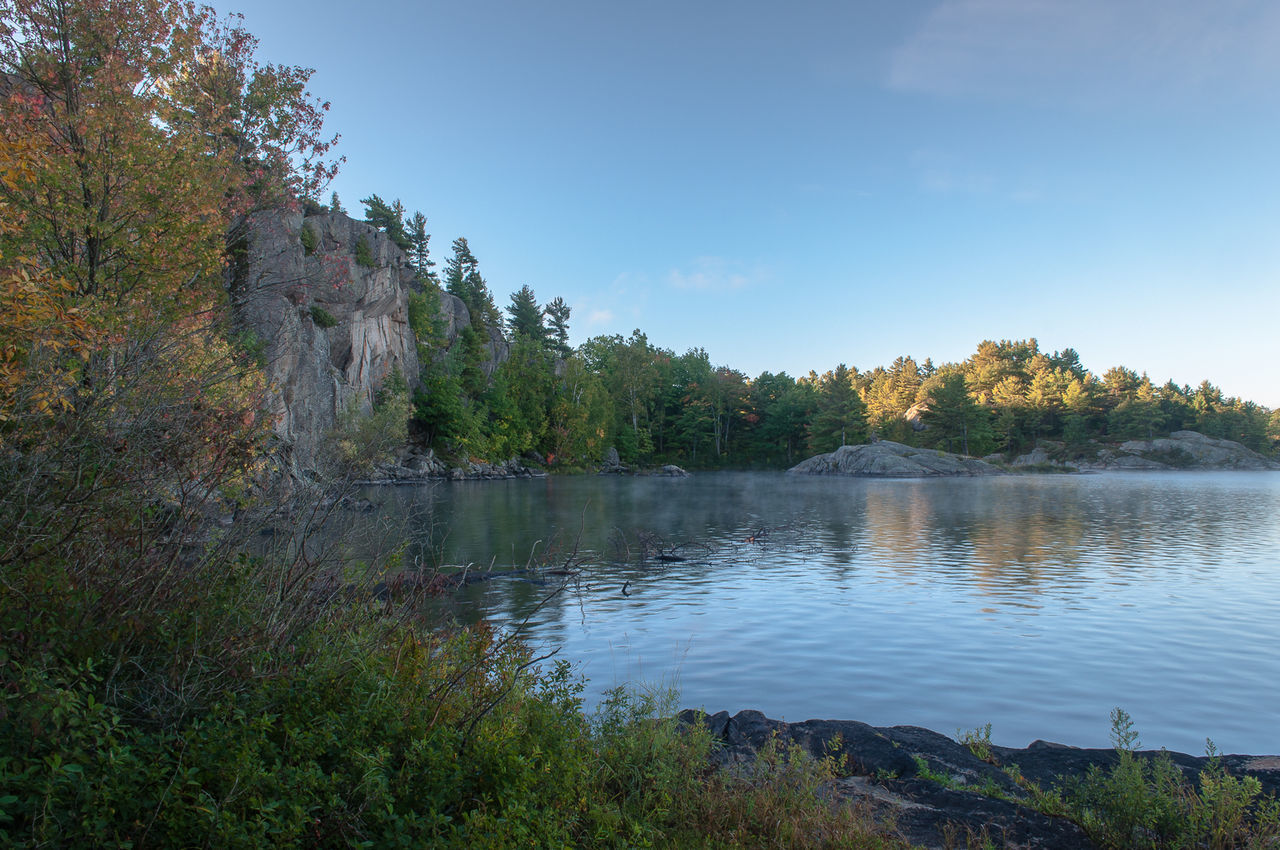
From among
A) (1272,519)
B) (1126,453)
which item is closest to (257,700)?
(1272,519)

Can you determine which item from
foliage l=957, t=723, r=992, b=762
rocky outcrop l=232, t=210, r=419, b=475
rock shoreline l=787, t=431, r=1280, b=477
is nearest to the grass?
foliage l=957, t=723, r=992, b=762

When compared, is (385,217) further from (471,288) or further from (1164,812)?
(1164,812)

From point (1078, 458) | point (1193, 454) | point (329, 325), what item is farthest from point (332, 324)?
point (1193, 454)

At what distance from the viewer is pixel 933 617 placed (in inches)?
590

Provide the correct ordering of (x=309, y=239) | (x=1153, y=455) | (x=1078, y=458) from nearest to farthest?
1. (x=309, y=239)
2. (x=1078, y=458)
3. (x=1153, y=455)

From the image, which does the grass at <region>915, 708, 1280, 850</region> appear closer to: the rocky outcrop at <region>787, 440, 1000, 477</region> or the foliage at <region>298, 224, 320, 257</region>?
the foliage at <region>298, 224, 320, 257</region>

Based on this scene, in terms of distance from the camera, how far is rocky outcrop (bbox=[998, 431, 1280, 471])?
302 ft

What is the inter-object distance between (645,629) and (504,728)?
9.49m

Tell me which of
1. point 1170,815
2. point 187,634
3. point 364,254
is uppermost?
point 364,254

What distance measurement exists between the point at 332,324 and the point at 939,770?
168 ft

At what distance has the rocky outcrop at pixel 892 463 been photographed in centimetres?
7719

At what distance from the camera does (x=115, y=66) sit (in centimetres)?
1195

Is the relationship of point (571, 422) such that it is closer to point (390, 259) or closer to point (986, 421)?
point (390, 259)

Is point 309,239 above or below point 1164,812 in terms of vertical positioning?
above
